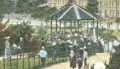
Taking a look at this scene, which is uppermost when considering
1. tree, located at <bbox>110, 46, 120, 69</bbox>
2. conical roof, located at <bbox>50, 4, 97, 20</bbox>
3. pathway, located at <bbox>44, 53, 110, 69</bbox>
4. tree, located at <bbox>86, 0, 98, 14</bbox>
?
tree, located at <bbox>86, 0, 98, 14</bbox>

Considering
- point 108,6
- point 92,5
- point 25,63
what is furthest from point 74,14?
point 108,6

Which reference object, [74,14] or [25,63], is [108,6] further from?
[25,63]

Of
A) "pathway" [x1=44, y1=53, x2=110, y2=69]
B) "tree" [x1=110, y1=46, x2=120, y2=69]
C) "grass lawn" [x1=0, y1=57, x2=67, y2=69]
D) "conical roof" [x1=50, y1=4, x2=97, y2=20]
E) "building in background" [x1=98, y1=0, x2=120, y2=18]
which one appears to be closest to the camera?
"tree" [x1=110, y1=46, x2=120, y2=69]

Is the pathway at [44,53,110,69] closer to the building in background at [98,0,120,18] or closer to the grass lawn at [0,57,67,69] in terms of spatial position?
the grass lawn at [0,57,67,69]

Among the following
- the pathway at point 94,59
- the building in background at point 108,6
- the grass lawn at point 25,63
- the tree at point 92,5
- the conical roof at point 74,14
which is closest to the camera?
the grass lawn at point 25,63

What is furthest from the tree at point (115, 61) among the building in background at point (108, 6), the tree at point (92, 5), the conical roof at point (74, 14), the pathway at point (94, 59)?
the building in background at point (108, 6)

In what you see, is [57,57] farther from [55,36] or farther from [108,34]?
[108,34]

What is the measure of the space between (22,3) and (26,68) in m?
35.8

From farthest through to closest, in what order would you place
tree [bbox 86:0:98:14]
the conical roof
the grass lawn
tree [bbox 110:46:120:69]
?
tree [bbox 86:0:98:14]
the conical roof
the grass lawn
tree [bbox 110:46:120:69]

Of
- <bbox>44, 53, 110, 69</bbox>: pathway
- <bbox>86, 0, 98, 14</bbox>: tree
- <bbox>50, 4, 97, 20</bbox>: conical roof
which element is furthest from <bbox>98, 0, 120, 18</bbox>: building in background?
<bbox>50, 4, 97, 20</bbox>: conical roof

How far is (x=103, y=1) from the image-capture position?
190 ft

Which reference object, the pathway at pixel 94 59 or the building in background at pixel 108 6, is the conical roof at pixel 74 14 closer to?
the pathway at pixel 94 59

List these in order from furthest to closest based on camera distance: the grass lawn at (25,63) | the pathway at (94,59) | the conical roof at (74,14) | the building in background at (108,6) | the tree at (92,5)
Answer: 1. the building in background at (108,6)
2. the tree at (92,5)
3. the conical roof at (74,14)
4. the pathway at (94,59)
5. the grass lawn at (25,63)

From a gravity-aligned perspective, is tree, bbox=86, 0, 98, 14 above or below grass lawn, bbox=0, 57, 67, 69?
above
